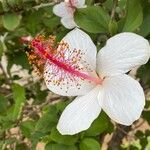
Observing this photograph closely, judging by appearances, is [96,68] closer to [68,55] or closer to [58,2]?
[68,55]

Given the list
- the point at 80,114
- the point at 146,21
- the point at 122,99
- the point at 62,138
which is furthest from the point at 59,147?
the point at 146,21

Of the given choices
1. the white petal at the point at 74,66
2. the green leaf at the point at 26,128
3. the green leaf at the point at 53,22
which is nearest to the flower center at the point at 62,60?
the white petal at the point at 74,66

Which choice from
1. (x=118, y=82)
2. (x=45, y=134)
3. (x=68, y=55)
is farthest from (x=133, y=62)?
(x=45, y=134)

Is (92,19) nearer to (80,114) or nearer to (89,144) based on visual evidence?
(80,114)

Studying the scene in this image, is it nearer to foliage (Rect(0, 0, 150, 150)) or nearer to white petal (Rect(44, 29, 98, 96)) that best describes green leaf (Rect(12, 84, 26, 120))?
foliage (Rect(0, 0, 150, 150))

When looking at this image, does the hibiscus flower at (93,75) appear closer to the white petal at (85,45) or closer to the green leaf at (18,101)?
the white petal at (85,45)

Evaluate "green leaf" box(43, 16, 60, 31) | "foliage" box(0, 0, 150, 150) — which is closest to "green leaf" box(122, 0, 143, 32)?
"foliage" box(0, 0, 150, 150)
